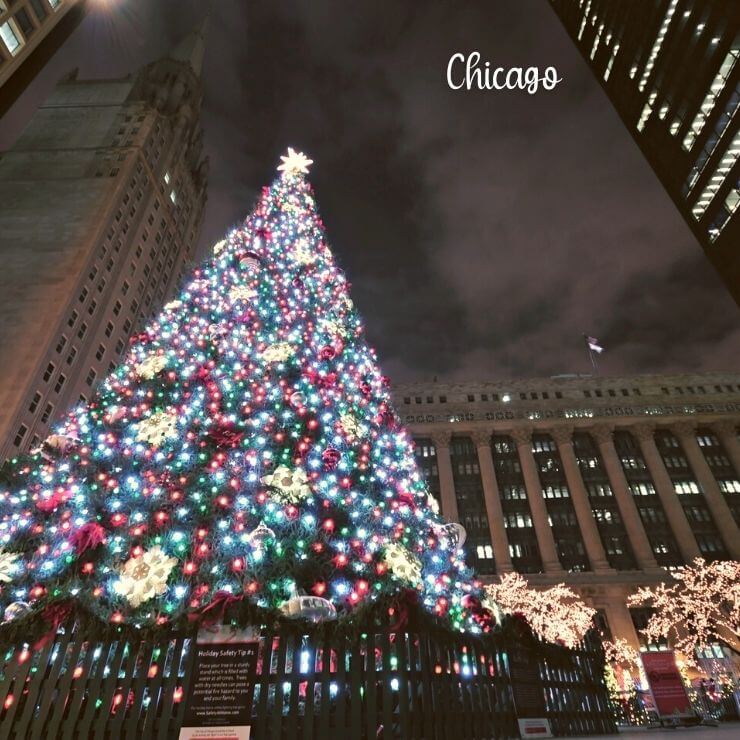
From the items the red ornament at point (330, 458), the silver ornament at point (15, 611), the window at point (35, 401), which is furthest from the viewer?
the window at point (35, 401)

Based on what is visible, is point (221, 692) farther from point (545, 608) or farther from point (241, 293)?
point (545, 608)

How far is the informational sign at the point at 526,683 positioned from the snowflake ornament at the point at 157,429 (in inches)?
339

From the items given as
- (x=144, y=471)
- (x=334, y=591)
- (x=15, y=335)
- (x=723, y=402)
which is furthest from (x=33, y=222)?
(x=723, y=402)

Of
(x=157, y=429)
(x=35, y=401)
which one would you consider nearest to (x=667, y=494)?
(x=157, y=429)

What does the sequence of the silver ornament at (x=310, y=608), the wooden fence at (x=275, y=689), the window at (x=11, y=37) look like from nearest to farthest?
the wooden fence at (x=275, y=689) < the silver ornament at (x=310, y=608) < the window at (x=11, y=37)

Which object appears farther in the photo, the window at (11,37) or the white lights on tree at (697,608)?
the white lights on tree at (697,608)

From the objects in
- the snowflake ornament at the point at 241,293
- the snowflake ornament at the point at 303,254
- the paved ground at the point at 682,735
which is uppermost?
the snowflake ornament at the point at 303,254

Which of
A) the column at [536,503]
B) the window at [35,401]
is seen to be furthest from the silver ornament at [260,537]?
the column at [536,503]

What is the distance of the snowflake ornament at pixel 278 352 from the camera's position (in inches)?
452

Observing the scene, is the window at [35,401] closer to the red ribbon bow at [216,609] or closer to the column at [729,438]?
the red ribbon bow at [216,609]

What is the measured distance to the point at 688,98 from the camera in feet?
126

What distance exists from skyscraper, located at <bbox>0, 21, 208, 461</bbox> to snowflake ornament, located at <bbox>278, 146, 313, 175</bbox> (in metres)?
39.5

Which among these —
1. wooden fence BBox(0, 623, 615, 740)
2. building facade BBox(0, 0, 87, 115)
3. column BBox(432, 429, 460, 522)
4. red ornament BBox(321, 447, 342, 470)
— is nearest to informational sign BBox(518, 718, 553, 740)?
wooden fence BBox(0, 623, 615, 740)

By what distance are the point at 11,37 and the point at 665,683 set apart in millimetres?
46200
